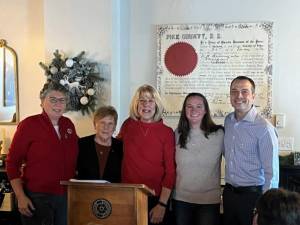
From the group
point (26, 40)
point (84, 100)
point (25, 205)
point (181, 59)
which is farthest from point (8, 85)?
point (25, 205)

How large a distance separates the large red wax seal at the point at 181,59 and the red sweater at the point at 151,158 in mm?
1310

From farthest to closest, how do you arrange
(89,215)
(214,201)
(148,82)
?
(148,82), (214,201), (89,215)

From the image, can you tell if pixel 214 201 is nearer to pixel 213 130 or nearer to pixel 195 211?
pixel 195 211

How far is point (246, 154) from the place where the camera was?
2.35m

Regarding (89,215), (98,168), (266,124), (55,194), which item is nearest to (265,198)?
(89,215)

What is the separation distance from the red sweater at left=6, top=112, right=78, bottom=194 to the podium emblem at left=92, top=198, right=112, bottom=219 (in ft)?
2.11

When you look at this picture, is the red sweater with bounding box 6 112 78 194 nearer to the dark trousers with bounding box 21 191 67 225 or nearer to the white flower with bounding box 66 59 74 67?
the dark trousers with bounding box 21 191 67 225

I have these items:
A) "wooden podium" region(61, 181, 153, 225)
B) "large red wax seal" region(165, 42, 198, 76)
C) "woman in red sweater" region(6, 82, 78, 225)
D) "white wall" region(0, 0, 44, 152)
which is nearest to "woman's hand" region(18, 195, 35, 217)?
"woman in red sweater" region(6, 82, 78, 225)

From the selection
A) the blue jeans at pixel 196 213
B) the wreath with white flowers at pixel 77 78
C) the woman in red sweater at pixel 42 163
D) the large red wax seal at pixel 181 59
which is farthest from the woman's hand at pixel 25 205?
the large red wax seal at pixel 181 59

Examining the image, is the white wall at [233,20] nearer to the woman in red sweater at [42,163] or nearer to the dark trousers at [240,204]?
the woman in red sweater at [42,163]

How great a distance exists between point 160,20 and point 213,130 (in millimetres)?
1607

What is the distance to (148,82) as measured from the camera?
149 inches

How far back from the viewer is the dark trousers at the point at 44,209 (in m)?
2.46

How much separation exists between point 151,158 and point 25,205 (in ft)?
2.68
